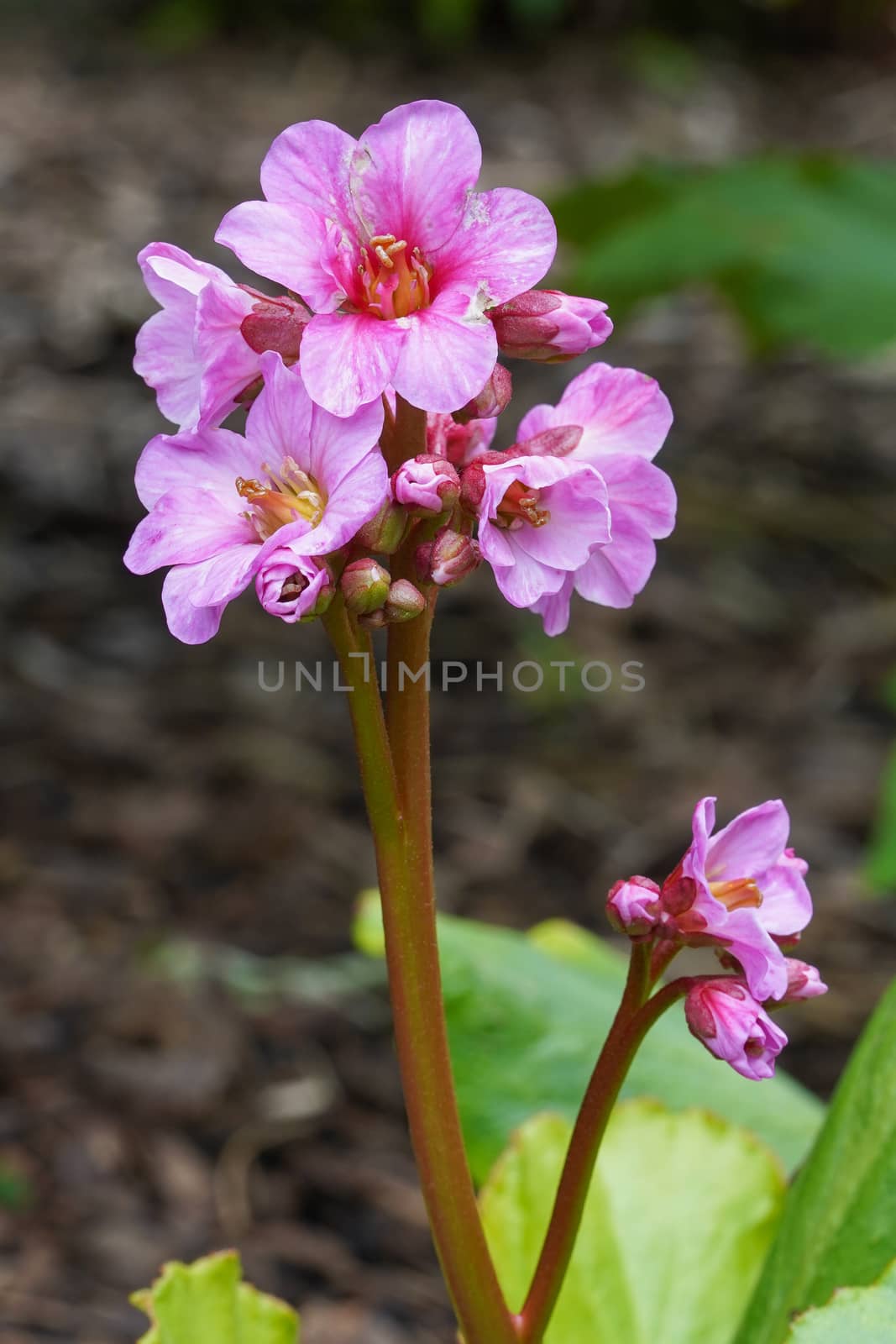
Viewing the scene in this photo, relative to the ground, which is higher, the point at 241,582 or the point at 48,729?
the point at 48,729

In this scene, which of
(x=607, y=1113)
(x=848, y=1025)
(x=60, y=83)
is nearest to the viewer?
(x=607, y=1113)

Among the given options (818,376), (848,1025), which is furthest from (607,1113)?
(818,376)

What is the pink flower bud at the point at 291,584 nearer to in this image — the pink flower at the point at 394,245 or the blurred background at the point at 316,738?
the pink flower at the point at 394,245

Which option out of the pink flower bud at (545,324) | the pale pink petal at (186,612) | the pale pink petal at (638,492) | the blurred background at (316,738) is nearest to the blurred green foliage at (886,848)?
the blurred background at (316,738)

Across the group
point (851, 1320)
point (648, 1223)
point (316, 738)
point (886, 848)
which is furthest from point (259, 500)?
point (316, 738)

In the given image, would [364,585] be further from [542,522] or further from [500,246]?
[500,246]

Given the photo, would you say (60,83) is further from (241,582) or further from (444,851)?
(241,582)

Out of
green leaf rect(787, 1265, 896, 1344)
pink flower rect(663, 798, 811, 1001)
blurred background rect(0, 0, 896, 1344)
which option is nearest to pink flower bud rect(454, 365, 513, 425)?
pink flower rect(663, 798, 811, 1001)

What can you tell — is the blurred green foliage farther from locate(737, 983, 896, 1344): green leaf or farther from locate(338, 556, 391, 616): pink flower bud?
locate(338, 556, 391, 616): pink flower bud
